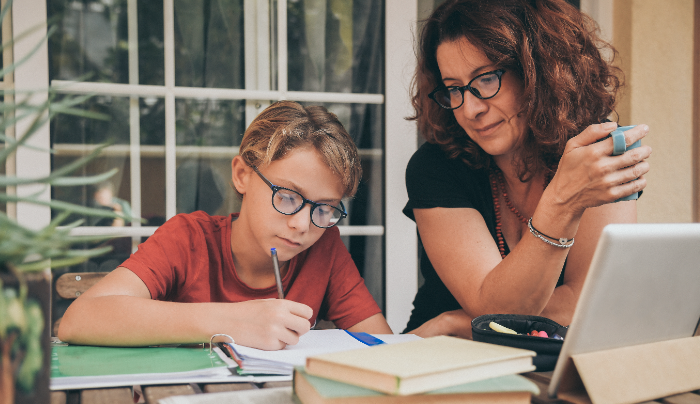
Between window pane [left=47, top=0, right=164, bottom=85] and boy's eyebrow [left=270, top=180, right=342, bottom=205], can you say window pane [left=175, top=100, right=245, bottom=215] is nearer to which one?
window pane [left=47, top=0, right=164, bottom=85]

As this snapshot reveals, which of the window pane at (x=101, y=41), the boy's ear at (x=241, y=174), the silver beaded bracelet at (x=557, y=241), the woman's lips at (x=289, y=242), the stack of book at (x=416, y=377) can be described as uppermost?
the window pane at (x=101, y=41)

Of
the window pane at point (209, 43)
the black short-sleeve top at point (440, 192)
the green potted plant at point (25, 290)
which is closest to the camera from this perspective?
the green potted plant at point (25, 290)

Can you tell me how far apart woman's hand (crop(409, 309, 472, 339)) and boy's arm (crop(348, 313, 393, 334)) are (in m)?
0.09

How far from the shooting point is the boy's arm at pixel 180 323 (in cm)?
90

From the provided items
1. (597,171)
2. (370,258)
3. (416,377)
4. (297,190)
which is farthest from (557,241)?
(370,258)

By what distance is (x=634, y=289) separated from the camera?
630 mm

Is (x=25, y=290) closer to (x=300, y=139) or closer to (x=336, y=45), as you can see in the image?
(x=300, y=139)

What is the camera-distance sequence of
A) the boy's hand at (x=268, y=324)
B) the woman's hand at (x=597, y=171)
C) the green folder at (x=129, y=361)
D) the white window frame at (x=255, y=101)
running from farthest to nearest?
1. the white window frame at (x=255, y=101)
2. the woman's hand at (x=597, y=171)
3. the boy's hand at (x=268, y=324)
4. the green folder at (x=129, y=361)

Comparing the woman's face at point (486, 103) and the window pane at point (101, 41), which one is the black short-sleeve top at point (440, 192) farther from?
the window pane at point (101, 41)

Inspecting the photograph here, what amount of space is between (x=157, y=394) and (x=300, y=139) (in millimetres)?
748

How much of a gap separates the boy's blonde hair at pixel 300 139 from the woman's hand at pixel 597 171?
19.2 inches

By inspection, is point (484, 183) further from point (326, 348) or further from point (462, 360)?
point (462, 360)

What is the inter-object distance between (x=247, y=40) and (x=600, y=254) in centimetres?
165

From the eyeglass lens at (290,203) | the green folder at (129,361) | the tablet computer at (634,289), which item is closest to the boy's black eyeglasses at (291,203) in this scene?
the eyeglass lens at (290,203)
